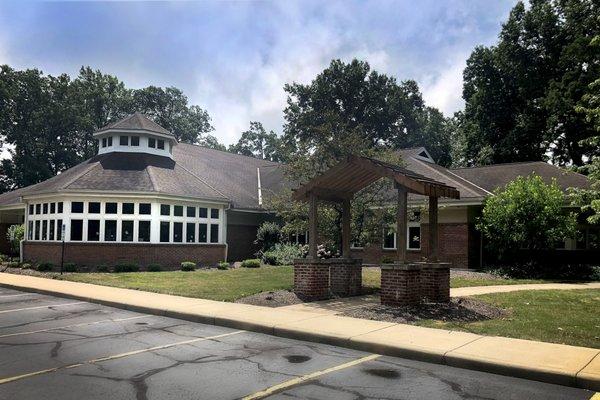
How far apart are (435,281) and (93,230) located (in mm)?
17927

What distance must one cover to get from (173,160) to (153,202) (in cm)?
679

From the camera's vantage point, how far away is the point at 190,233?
27.1m

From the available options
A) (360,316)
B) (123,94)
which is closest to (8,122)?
(123,94)

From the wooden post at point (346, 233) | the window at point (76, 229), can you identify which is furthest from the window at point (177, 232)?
the wooden post at point (346, 233)

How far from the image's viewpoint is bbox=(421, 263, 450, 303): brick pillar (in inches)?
509

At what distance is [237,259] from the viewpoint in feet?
101

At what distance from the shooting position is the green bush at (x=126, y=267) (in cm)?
2356

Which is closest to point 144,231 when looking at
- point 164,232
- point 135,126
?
point 164,232

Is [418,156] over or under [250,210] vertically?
over

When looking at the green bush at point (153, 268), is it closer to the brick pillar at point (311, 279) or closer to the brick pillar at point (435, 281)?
the brick pillar at point (311, 279)

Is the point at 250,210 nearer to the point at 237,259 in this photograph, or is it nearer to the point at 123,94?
the point at 237,259

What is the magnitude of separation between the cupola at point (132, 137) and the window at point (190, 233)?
230 inches

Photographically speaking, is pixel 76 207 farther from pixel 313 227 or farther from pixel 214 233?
pixel 313 227

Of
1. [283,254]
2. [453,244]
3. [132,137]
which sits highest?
[132,137]
